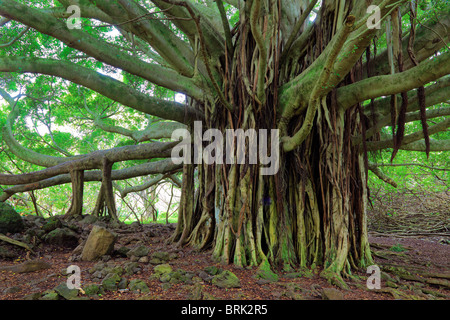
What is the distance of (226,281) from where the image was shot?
1.98 m

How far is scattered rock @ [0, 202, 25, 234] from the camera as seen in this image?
3.15 metres

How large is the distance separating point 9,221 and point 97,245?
140 centimetres

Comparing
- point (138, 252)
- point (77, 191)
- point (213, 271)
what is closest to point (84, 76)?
point (138, 252)

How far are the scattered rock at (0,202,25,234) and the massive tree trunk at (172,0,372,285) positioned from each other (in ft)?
7.80

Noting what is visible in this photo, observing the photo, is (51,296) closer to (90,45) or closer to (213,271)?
(213,271)

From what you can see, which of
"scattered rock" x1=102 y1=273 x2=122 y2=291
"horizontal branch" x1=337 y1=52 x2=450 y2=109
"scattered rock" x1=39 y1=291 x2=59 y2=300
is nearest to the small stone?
"scattered rock" x1=39 y1=291 x2=59 y2=300

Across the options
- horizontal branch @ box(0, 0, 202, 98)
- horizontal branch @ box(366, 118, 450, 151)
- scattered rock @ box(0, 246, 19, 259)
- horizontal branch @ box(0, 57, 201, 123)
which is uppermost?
horizontal branch @ box(0, 0, 202, 98)

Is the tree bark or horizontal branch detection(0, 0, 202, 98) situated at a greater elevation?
horizontal branch detection(0, 0, 202, 98)

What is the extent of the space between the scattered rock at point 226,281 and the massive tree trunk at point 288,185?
425 mm

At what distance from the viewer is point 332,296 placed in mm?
1774

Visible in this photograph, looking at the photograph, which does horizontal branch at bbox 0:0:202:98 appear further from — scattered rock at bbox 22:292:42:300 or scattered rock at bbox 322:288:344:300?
scattered rock at bbox 322:288:344:300

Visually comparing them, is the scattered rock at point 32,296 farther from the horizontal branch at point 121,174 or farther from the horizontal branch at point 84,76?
the horizontal branch at point 121,174

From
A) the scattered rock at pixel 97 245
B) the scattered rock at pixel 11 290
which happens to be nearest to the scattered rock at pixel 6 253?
the scattered rock at pixel 97 245
